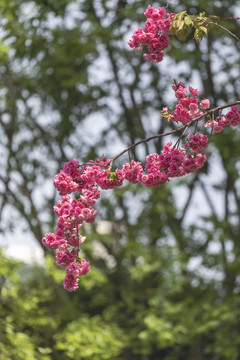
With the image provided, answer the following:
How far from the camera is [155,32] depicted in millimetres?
3232

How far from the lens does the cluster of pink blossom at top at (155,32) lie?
10.4ft

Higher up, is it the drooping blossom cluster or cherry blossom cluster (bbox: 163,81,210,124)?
cherry blossom cluster (bbox: 163,81,210,124)

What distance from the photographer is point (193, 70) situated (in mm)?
7844

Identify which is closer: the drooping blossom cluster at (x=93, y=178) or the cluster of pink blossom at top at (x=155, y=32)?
the drooping blossom cluster at (x=93, y=178)

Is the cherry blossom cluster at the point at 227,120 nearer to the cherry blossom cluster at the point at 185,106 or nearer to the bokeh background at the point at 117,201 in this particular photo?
the cherry blossom cluster at the point at 185,106

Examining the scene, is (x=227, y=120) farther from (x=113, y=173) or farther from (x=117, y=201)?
(x=117, y=201)

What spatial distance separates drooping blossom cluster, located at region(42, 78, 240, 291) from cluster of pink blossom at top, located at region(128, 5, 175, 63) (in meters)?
0.30

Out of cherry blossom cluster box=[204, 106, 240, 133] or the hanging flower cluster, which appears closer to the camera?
the hanging flower cluster

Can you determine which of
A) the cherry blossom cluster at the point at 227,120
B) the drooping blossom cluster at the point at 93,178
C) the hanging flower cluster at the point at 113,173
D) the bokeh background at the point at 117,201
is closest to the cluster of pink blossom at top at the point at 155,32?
the hanging flower cluster at the point at 113,173

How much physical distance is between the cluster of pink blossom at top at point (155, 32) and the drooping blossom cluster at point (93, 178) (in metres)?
0.30

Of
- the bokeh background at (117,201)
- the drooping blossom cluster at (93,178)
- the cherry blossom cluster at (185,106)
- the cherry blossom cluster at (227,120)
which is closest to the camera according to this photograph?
the drooping blossom cluster at (93,178)

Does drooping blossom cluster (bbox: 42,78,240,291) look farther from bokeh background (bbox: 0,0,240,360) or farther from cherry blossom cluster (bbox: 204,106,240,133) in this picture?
bokeh background (bbox: 0,0,240,360)

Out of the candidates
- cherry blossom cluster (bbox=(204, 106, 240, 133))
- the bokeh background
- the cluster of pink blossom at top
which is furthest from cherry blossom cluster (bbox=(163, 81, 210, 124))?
the bokeh background

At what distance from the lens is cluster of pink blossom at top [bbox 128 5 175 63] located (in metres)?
3.18
